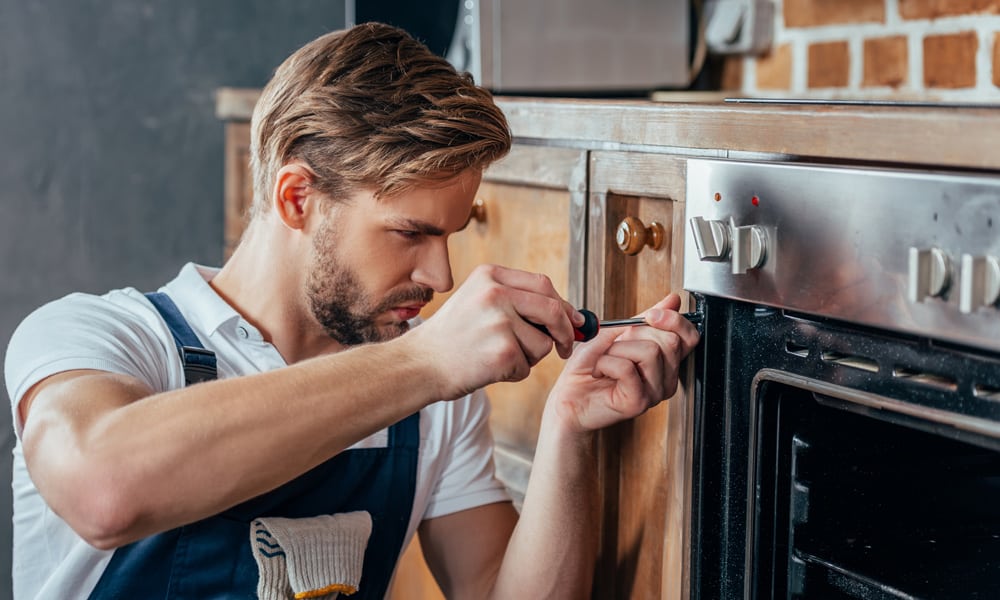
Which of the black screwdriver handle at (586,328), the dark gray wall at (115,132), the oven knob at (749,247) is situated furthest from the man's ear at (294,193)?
the dark gray wall at (115,132)

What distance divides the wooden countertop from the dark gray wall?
1.13 metres

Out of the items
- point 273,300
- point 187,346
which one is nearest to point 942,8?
point 273,300

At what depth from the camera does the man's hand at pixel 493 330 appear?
36.9 inches

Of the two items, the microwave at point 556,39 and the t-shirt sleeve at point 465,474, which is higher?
the microwave at point 556,39

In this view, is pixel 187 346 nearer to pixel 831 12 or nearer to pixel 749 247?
pixel 749 247

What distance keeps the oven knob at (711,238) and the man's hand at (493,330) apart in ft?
0.43

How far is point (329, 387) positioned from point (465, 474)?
1.57 feet

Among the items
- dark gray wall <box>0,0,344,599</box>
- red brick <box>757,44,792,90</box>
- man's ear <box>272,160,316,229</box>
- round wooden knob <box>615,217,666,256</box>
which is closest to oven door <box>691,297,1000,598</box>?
round wooden knob <box>615,217,666,256</box>

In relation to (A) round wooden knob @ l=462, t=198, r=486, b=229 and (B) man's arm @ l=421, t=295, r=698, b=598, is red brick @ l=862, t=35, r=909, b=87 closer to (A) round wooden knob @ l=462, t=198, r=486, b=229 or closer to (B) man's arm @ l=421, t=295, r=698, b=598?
(A) round wooden knob @ l=462, t=198, r=486, b=229

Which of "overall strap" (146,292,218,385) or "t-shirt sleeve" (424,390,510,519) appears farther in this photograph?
"t-shirt sleeve" (424,390,510,519)

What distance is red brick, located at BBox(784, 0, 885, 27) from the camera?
1.69 meters

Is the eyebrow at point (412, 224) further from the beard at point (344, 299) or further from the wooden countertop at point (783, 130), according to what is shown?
the wooden countertop at point (783, 130)

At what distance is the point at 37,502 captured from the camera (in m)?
1.16

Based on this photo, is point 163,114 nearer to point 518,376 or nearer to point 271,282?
point 271,282
